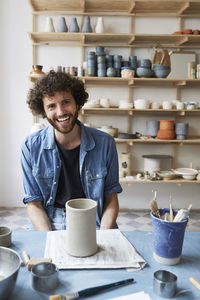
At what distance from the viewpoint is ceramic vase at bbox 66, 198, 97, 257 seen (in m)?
0.99

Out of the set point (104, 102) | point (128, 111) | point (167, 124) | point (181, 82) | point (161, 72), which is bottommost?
point (167, 124)

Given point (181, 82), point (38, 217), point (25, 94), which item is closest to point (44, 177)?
point (38, 217)

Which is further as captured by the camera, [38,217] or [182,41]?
[182,41]

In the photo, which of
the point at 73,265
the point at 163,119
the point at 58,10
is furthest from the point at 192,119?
the point at 73,265

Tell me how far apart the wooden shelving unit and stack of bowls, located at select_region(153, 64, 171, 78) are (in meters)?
0.06

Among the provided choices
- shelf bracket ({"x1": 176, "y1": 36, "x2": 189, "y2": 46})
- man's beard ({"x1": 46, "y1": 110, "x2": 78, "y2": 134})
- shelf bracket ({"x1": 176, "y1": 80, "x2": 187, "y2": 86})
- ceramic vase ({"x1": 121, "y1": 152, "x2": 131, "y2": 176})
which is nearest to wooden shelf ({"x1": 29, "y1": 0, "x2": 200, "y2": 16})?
shelf bracket ({"x1": 176, "y1": 36, "x2": 189, "y2": 46})

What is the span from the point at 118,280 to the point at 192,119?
3.09 metres

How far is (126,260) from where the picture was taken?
1.00 m

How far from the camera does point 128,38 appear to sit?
340 cm

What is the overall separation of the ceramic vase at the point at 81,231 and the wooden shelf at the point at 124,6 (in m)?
2.90

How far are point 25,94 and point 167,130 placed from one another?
70.4 inches

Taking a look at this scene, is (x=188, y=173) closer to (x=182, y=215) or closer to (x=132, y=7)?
(x=132, y=7)

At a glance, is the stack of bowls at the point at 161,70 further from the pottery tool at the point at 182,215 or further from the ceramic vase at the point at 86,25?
the pottery tool at the point at 182,215

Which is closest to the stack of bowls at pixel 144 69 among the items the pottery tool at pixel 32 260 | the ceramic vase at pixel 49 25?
the ceramic vase at pixel 49 25
